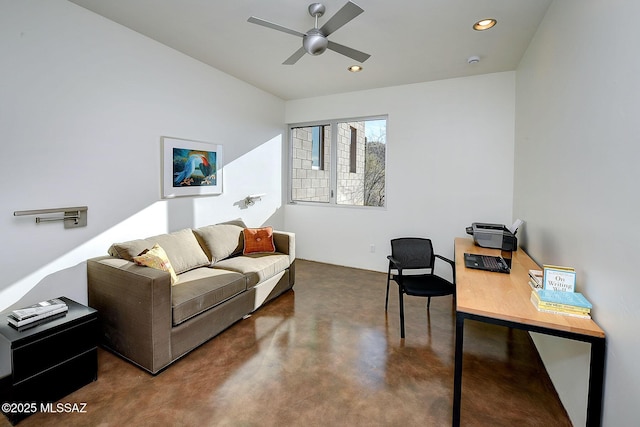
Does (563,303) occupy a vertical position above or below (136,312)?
above

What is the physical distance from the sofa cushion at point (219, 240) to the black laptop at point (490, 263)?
2.49 metres

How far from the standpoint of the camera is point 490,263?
2.37 metres

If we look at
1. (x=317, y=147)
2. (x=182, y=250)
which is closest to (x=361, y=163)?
(x=317, y=147)

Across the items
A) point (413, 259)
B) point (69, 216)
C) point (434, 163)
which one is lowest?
point (413, 259)

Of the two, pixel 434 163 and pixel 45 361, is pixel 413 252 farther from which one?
pixel 45 361

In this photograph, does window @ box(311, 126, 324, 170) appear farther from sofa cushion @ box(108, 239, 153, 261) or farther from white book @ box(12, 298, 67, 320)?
white book @ box(12, 298, 67, 320)

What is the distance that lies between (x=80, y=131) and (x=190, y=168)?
1.14 meters

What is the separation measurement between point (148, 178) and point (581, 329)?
3.53m

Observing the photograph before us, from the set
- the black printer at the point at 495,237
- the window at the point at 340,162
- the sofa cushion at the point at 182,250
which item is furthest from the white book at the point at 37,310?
the window at the point at 340,162

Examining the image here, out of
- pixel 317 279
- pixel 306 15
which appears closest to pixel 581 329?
pixel 306 15

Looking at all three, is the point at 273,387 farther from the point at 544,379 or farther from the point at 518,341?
the point at 518,341

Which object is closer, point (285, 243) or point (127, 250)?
point (127, 250)

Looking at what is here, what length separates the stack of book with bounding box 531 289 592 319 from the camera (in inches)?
59.1

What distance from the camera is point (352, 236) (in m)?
4.84
